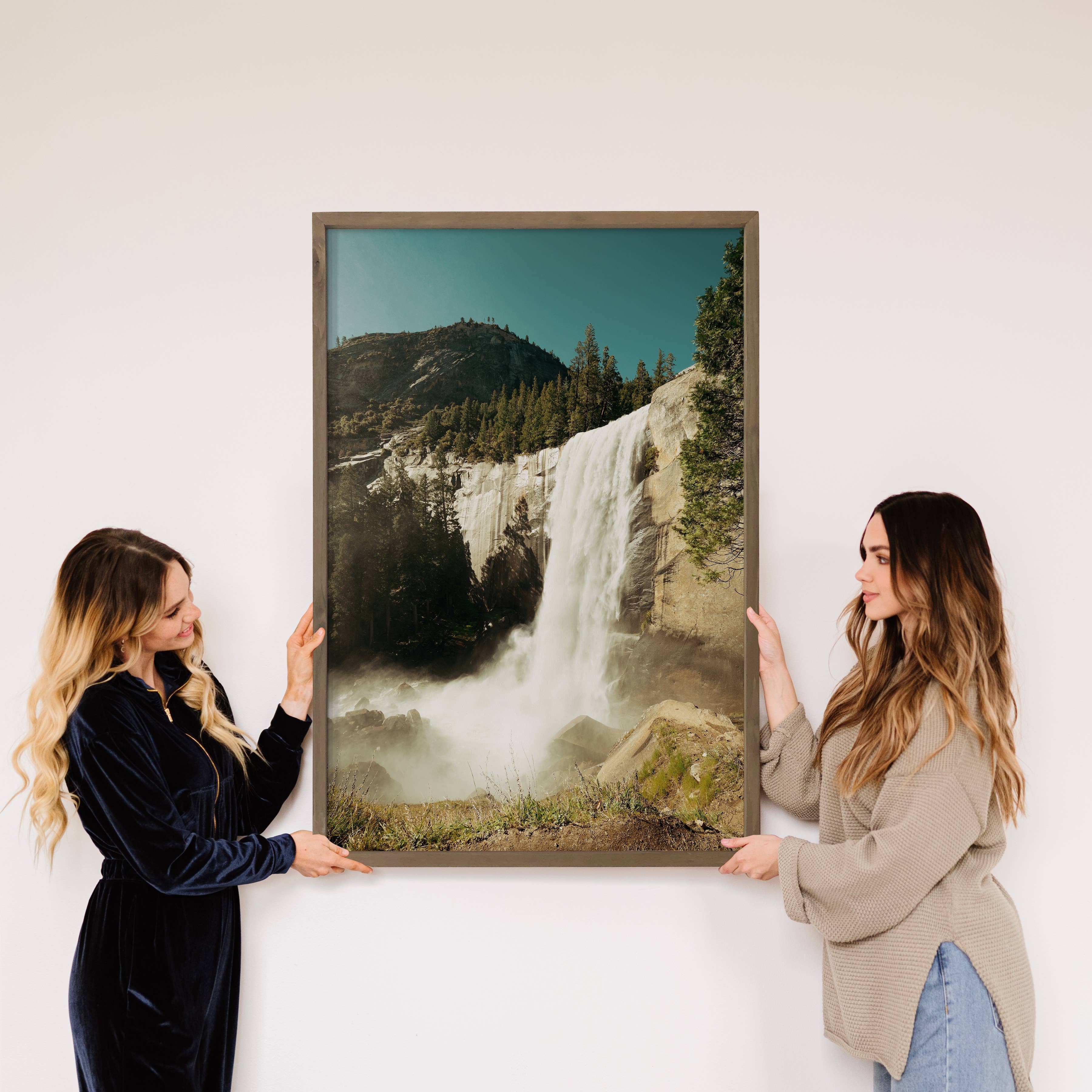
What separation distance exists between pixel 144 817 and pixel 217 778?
16 centimetres

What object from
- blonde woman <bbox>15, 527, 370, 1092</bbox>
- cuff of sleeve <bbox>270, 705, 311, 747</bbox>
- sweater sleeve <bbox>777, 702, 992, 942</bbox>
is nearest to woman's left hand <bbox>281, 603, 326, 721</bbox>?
cuff of sleeve <bbox>270, 705, 311, 747</bbox>

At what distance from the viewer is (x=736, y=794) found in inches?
57.2

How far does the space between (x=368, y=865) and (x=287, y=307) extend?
1.11 metres

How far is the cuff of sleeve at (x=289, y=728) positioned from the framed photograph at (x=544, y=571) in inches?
2.1

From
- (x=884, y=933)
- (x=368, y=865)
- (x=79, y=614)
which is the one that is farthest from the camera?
(x=368, y=865)

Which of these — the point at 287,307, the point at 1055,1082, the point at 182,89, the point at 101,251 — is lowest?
the point at 1055,1082

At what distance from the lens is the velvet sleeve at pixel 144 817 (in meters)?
1.25

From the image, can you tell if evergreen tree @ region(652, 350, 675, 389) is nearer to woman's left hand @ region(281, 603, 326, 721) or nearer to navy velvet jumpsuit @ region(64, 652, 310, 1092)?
woman's left hand @ region(281, 603, 326, 721)

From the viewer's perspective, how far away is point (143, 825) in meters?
1.25

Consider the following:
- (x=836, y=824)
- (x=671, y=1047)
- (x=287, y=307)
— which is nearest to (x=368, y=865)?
(x=671, y=1047)

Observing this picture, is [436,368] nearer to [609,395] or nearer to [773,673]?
[609,395]

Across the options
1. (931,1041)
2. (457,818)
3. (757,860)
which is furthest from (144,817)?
(931,1041)

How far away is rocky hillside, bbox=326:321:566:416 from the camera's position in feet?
4.82

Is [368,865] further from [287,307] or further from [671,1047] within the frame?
[287,307]
